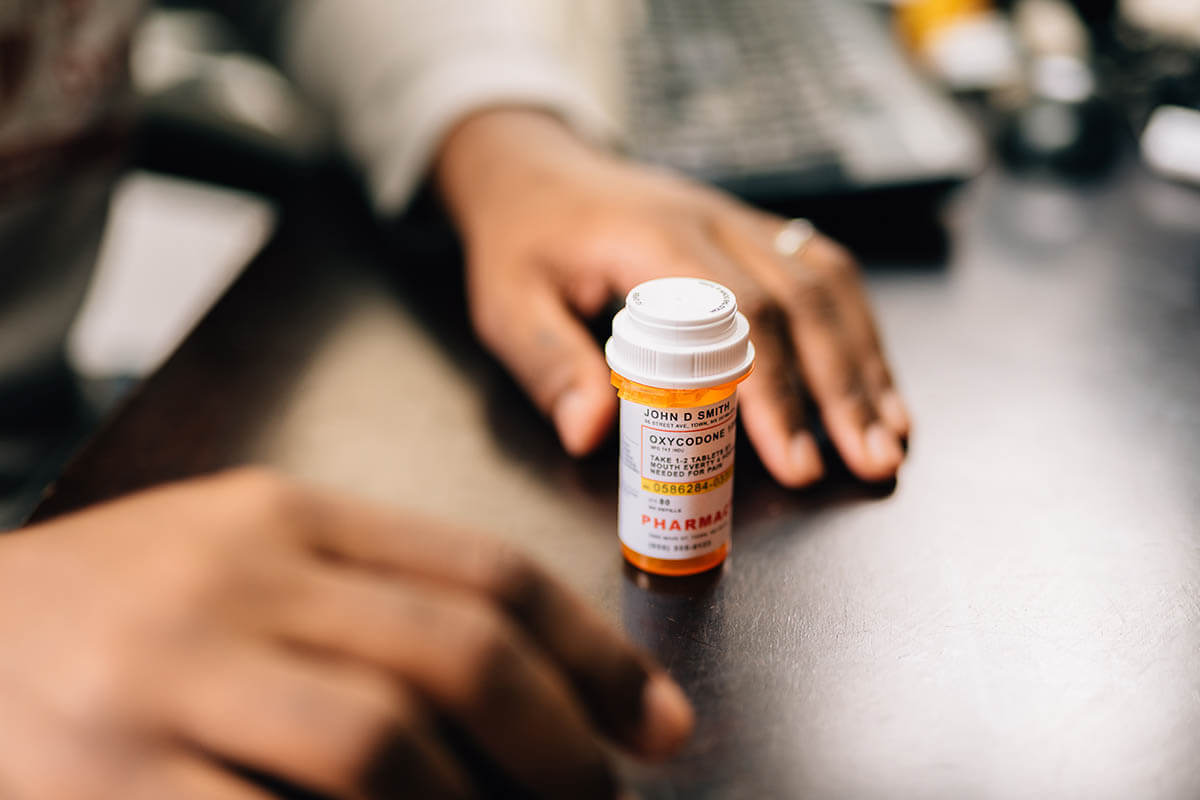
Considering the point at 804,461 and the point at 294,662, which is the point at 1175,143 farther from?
the point at 294,662

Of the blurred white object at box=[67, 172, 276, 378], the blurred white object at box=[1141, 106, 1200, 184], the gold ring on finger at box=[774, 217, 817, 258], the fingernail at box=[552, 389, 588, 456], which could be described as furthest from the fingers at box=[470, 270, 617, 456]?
the blurred white object at box=[67, 172, 276, 378]

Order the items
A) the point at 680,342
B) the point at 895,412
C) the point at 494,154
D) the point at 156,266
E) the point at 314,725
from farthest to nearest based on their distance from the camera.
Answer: the point at 156,266 → the point at 494,154 → the point at 895,412 → the point at 680,342 → the point at 314,725

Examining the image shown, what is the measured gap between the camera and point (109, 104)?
2.38 feet

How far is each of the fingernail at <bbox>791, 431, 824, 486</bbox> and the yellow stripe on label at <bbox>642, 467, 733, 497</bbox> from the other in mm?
65

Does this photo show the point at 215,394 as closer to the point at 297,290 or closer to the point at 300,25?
the point at 297,290

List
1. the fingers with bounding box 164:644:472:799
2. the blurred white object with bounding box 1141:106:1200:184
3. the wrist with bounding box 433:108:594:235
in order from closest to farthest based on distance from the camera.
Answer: the fingers with bounding box 164:644:472:799
the wrist with bounding box 433:108:594:235
the blurred white object with bounding box 1141:106:1200:184

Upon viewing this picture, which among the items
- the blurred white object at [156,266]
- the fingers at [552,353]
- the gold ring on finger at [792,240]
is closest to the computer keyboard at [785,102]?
the gold ring on finger at [792,240]

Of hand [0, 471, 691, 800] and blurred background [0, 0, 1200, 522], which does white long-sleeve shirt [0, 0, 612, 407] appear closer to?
blurred background [0, 0, 1200, 522]

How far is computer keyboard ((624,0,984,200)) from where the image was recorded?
69cm

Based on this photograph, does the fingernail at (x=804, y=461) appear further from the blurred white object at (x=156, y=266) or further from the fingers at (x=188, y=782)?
the blurred white object at (x=156, y=266)

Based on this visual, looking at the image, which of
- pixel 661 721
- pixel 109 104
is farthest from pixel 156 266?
pixel 661 721

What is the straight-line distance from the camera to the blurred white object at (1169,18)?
3.01 feet

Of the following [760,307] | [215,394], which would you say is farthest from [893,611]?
[215,394]

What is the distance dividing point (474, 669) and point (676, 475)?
0.16 m
